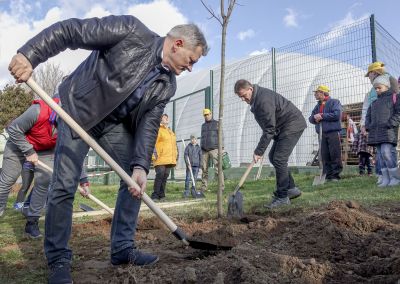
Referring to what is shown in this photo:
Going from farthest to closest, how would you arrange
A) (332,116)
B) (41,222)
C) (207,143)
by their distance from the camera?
(207,143), (332,116), (41,222)

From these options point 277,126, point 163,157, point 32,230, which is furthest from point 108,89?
point 163,157

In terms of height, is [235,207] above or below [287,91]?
below

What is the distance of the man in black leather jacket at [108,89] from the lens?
2.67 meters

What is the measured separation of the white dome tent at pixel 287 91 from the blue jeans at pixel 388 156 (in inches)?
132

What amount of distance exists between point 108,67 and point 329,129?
6389 mm

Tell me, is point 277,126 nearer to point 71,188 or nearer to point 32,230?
point 32,230

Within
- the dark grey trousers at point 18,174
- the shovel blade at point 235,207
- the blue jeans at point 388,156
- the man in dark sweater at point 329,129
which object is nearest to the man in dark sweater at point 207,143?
the man in dark sweater at point 329,129

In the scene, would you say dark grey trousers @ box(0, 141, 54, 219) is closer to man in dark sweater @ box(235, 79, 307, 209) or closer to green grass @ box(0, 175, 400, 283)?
green grass @ box(0, 175, 400, 283)

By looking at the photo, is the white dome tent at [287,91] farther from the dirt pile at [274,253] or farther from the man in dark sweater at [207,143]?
the dirt pile at [274,253]

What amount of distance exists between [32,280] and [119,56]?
1.56 meters

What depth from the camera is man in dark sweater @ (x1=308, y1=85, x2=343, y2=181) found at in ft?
27.2

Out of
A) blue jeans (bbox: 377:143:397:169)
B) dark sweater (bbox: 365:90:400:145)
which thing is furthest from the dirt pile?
dark sweater (bbox: 365:90:400:145)

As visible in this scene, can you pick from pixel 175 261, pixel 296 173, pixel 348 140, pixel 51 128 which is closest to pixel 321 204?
pixel 175 261

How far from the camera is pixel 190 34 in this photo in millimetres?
2846
